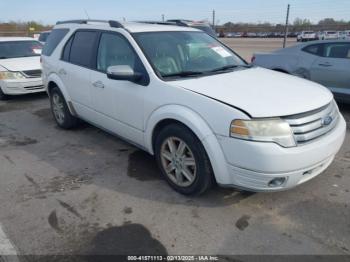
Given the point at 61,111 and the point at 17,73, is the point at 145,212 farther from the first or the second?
the point at 17,73

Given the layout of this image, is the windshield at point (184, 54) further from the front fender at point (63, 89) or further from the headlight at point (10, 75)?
the headlight at point (10, 75)

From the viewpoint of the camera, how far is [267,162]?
9.06ft

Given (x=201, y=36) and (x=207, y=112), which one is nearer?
(x=207, y=112)

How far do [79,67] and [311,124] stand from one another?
10.7 ft

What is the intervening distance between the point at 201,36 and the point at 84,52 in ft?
5.51

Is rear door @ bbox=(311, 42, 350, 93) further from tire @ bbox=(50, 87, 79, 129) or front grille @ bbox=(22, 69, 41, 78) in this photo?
front grille @ bbox=(22, 69, 41, 78)

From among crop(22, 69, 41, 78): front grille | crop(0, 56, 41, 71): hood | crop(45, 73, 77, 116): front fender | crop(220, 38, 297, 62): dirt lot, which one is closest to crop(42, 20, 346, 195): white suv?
crop(45, 73, 77, 116): front fender

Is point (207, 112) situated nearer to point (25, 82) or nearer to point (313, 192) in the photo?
point (313, 192)

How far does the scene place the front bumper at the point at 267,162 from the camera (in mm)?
2762

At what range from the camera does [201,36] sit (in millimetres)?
4523

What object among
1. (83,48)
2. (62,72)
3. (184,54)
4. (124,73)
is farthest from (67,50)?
(184,54)

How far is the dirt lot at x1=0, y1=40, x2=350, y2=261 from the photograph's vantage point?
2.76 meters

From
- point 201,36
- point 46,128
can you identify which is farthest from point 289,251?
point 46,128

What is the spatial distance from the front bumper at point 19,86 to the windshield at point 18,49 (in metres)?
1.12
